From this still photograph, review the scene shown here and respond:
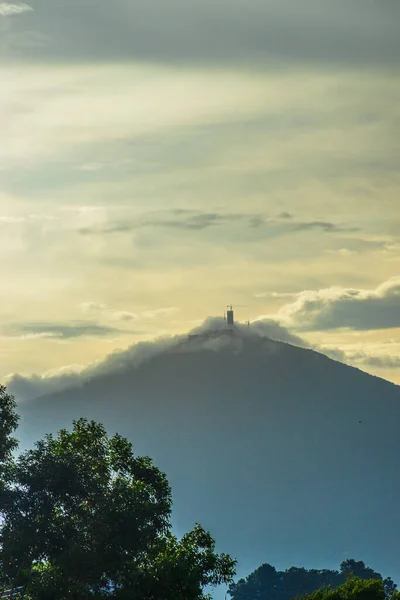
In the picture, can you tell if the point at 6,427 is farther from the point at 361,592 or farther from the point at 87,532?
the point at 361,592

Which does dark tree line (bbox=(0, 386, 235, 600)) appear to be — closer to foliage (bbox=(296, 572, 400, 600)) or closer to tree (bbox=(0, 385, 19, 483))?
tree (bbox=(0, 385, 19, 483))

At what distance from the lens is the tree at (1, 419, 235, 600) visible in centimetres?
3431

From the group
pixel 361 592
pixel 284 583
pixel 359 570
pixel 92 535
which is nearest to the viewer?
pixel 92 535

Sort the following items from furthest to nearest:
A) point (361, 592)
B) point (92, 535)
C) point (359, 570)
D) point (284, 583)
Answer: point (284, 583)
point (359, 570)
point (361, 592)
point (92, 535)

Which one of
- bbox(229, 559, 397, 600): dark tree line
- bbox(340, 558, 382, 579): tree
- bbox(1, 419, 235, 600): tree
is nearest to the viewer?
bbox(1, 419, 235, 600): tree

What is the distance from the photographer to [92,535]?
35000 millimetres

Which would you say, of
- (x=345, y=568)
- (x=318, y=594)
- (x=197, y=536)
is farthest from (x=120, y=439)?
(x=345, y=568)

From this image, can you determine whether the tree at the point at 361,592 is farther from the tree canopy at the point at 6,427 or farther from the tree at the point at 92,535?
the tree canopy at the point at 6,427

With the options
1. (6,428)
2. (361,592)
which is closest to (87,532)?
(6,428)

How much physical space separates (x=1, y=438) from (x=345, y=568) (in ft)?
465

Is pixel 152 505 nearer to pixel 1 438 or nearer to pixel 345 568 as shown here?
pixel 1 438

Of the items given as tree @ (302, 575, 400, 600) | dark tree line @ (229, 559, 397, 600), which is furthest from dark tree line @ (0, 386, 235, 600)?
dark tree line @ (229, 559, 397, 600)

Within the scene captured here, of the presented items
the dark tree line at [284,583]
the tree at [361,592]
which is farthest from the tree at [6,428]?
the dark tree line at [284,583]

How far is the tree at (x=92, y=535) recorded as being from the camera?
113 feet
